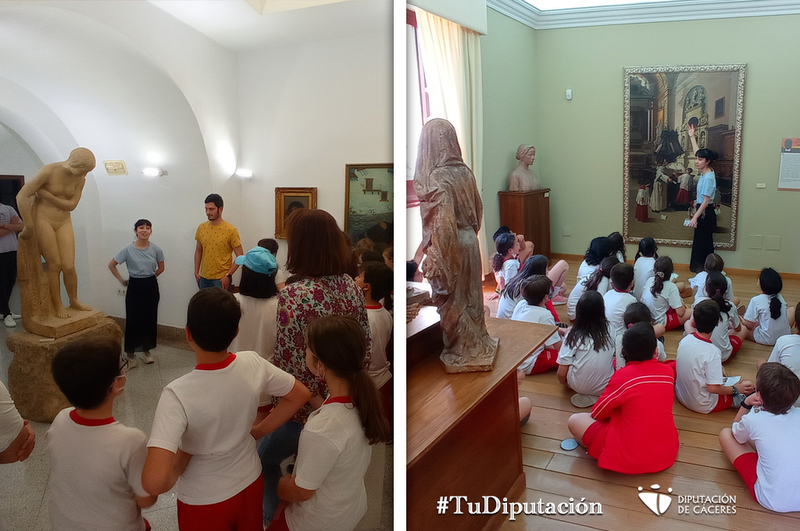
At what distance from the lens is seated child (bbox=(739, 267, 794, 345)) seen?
1.90m

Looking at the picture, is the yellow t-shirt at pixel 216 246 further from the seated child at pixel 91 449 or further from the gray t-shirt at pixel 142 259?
the seated child at pixel 91 449

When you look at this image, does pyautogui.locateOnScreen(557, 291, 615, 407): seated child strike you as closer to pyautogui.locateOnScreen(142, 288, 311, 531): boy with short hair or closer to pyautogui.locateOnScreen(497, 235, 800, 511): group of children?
pyautogui.locateOnScreen(497, 235, 800, 511): group of children

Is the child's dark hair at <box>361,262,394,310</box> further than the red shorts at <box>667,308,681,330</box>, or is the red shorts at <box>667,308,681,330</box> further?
the red shorts at <box>667,308,681,330</box>

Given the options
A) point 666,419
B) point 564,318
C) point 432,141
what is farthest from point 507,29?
point 666,419

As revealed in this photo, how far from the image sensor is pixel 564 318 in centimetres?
234

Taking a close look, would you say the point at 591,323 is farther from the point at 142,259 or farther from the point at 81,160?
the point at 81,160

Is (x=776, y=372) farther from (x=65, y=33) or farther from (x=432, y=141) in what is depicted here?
(x=65, y=33)

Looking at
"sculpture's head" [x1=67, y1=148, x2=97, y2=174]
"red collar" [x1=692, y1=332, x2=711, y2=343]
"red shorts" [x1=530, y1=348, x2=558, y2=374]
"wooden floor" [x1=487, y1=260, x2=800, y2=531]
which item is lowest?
"wooden floor" [x1=487, y1=260, x2=800, y2=531]

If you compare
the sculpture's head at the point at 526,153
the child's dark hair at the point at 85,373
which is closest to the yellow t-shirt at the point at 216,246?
the child's dark hair at the point at 85,373

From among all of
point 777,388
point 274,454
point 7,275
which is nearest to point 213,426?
point 274,454

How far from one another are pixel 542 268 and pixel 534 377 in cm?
57

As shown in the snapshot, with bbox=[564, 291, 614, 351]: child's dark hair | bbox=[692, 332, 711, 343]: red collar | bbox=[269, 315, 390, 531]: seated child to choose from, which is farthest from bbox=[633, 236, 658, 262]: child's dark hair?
bbox=[269, 315, 390, 531]: seated child

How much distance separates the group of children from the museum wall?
0.81m

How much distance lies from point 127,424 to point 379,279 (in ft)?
2.91
